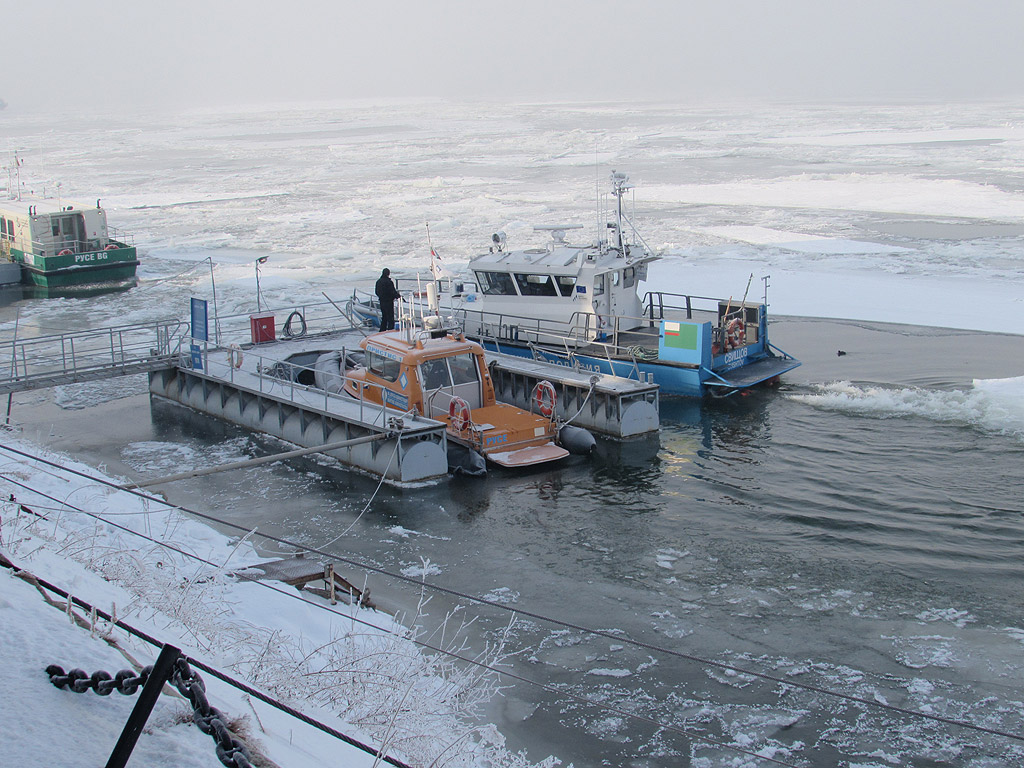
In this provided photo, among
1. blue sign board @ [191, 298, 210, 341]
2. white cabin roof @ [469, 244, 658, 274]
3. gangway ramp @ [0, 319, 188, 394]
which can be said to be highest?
white cabin roof @ [469, 244, 658, 274]

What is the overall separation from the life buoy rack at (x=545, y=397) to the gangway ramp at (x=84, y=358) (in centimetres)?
706

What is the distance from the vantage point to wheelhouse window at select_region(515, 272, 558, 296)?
19953 millimetres

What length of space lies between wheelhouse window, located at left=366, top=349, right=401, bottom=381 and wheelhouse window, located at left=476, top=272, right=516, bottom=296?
4.80 meters

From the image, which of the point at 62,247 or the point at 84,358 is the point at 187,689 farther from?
the point at 62,247

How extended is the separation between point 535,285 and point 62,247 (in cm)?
1961

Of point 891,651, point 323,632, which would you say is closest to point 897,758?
point 891,651

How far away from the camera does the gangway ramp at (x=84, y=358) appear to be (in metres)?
16.5

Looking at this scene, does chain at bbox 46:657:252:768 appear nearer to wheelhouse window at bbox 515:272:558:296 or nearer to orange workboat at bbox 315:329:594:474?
orange workboat at bbox 315:329:594:474


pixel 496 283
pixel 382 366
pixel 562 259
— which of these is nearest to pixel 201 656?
pixel 382 366

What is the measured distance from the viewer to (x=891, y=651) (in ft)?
30.0

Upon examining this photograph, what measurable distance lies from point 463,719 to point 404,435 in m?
6.89

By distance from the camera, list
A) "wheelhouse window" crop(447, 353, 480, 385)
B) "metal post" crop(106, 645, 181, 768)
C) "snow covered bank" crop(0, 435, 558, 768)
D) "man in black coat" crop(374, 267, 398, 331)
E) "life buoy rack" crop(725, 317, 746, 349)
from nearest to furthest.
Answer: "metal post" crop(106, 645, 181, 768) → "snow covered bank" crop(0, 435, 558, 768) → "wheelhouse window" crop(447, 353, 480, 385) → "life buoy rack" crop(725, 317, 746, 349) → "man in black coat" crop(374, 267, 398, 331)

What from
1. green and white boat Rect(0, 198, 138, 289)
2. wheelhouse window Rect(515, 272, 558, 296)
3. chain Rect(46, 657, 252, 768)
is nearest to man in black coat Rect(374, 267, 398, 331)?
wheelhouse window Rect(515, 272, 558, 296)

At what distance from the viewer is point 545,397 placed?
16547mm
